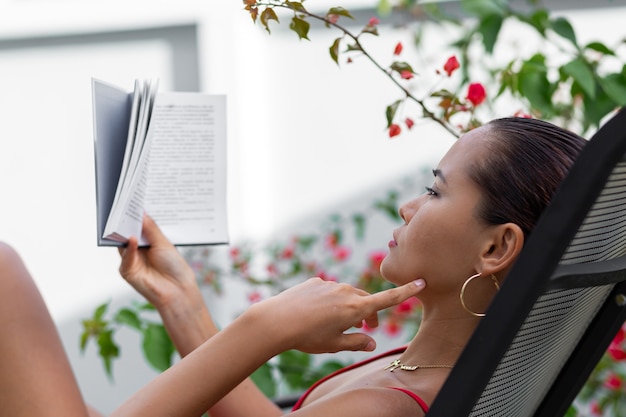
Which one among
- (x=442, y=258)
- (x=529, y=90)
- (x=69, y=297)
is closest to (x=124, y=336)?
(x=69, y=297)

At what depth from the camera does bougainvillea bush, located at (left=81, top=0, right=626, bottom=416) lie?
1.85m

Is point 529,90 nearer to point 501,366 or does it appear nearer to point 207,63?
point 501,366

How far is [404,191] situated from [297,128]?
471 mm

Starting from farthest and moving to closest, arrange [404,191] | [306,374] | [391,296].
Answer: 1. [404,191]
2. [306,374]
3. [391,296]

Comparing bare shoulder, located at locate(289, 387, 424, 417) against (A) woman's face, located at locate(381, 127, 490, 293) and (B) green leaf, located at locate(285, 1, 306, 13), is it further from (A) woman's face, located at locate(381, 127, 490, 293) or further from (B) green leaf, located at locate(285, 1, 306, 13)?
(B) green leaf, located at locate(285, 1, 306, 13)

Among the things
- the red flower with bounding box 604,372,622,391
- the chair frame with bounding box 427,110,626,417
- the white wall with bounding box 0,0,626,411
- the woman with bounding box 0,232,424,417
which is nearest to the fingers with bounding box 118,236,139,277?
the woman with bounding box 0,232,424,417

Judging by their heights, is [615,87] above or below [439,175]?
above

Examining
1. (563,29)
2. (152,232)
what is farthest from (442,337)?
(563,29)

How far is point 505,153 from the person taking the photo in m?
1.30

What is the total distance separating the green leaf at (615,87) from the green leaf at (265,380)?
36.7 inches

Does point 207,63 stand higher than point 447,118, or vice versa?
point 207,63

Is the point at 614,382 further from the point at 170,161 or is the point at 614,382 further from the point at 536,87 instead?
the point at 170,161

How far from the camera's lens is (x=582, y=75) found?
1781 mm

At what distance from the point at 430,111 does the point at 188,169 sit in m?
0.46
